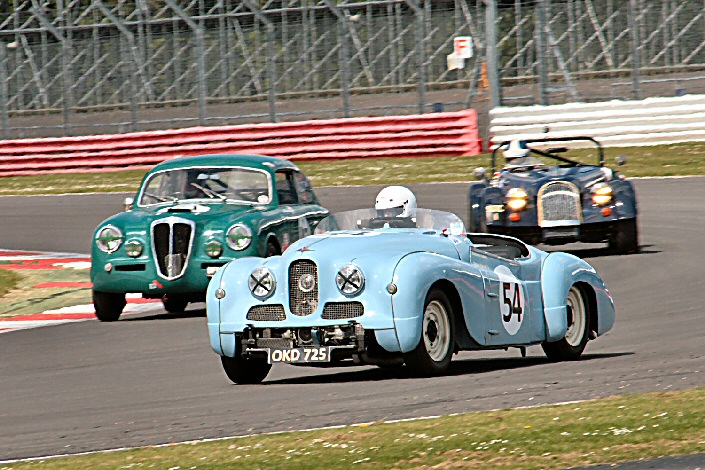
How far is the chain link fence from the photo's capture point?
78.5ft

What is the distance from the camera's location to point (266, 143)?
25344mm

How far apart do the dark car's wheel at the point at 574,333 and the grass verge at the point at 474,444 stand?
7.15 feet

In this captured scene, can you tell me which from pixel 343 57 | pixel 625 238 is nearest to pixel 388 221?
pixel 625 238

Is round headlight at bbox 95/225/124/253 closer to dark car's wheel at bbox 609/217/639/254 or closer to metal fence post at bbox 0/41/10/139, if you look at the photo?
dark car's wheel at bbox 609/217/639/254

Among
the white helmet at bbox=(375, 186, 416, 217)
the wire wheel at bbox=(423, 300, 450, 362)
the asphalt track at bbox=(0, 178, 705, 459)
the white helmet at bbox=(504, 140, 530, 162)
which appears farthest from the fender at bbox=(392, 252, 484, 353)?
the white helmet at bbox=(504, 140, 530, 162)

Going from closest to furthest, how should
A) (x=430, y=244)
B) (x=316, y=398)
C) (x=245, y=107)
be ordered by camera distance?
(x=316, y=398), (x=430, y=244), (x=245, y=107)

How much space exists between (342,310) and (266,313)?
0.45 m

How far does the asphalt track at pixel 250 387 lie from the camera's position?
669 cm

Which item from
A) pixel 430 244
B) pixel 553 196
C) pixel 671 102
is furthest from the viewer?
pixel 671 102

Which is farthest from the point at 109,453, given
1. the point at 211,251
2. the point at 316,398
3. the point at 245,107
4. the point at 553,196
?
the point at 245,107

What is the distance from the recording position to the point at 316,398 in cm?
730

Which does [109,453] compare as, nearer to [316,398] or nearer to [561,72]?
[316,398]

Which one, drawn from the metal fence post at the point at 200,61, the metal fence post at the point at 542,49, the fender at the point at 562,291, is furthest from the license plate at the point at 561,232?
the metal fence post at the point at 200,61

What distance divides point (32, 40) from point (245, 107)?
5.38 metres
